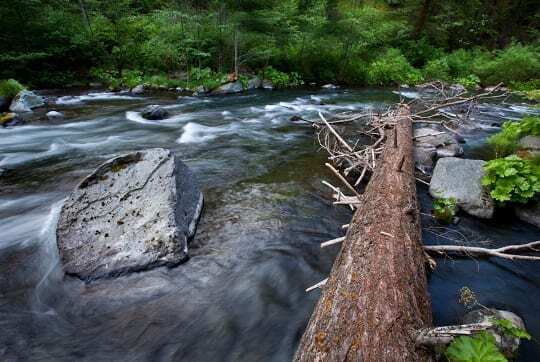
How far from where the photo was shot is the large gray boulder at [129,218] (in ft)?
11.1

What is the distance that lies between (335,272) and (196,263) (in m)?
1.73

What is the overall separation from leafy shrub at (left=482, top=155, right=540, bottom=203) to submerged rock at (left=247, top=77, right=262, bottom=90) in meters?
13.0

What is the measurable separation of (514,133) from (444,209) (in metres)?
3.45

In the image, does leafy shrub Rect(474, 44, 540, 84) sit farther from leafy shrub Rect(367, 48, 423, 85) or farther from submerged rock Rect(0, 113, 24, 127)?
submerged rock Rect(0, 113, 24, 127)

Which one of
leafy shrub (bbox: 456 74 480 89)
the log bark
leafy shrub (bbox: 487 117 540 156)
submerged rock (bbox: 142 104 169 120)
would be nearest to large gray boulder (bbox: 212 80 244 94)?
submerged rock (bbox: 142 104 169 120)

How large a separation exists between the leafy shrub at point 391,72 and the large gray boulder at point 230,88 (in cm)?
810

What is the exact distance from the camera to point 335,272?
2.56 meters

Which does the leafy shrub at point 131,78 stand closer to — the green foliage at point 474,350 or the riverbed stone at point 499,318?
the riverbed stone at point 499,318

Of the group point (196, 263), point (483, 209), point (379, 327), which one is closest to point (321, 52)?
point (483, 209)

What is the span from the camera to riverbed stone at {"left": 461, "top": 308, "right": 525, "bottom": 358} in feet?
7.97

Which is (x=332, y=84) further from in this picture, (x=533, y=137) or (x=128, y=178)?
(x=128, y=178)

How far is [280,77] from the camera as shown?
56.2ft

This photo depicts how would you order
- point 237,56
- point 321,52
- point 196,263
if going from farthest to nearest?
point 321,52 → point 237,56 → point 196,263

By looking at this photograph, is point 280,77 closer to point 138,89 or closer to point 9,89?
point 138,89
